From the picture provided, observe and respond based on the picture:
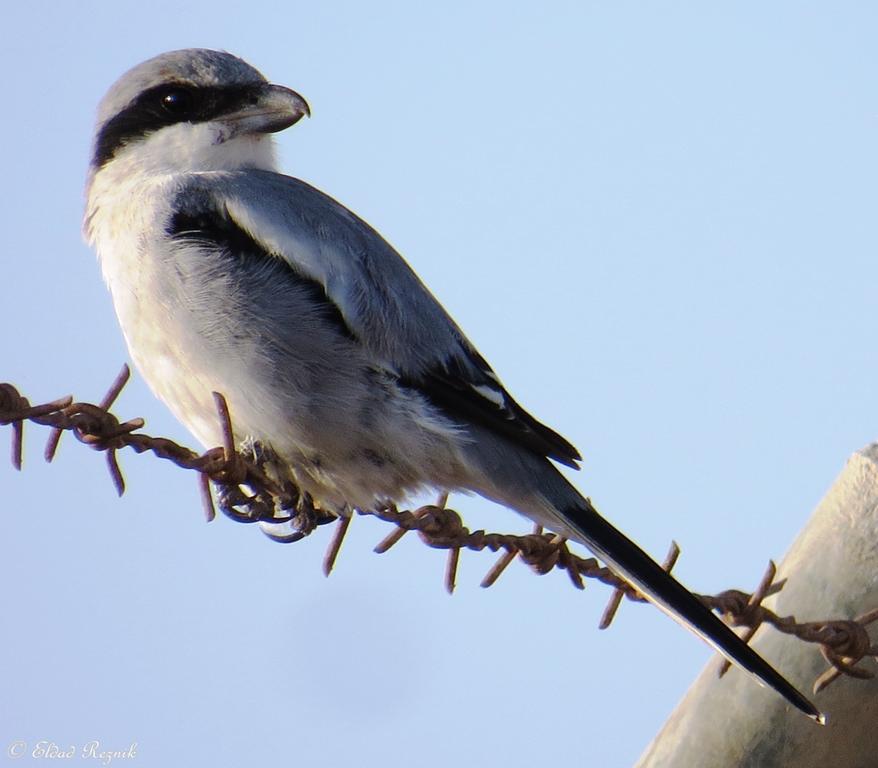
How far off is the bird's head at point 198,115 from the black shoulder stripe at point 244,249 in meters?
0.42

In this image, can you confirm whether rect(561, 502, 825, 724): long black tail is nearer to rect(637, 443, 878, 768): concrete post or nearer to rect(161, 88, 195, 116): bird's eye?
rect(637, 443, 878, 768): concrete post

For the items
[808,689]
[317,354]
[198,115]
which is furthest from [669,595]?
[198,115]

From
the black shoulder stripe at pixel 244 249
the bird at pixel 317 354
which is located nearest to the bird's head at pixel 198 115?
the bird at pixel 317 354

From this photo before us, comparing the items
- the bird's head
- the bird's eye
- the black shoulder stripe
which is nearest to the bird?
the black shoulder stripe

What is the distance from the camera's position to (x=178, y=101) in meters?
3.41

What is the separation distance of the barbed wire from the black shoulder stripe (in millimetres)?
435

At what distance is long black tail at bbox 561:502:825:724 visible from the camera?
Result: 221 cm

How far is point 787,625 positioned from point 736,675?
5.5 inches

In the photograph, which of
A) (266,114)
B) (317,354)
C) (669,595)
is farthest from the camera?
(266,114)

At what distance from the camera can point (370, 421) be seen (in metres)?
2.84

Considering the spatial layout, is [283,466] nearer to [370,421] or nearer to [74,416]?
[370,421]

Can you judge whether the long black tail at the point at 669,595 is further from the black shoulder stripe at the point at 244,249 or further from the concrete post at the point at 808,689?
the black shoulder stripe at the point at 244,249

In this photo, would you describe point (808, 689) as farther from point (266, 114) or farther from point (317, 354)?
point (266, 114)

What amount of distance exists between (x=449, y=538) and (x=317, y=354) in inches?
26.8
